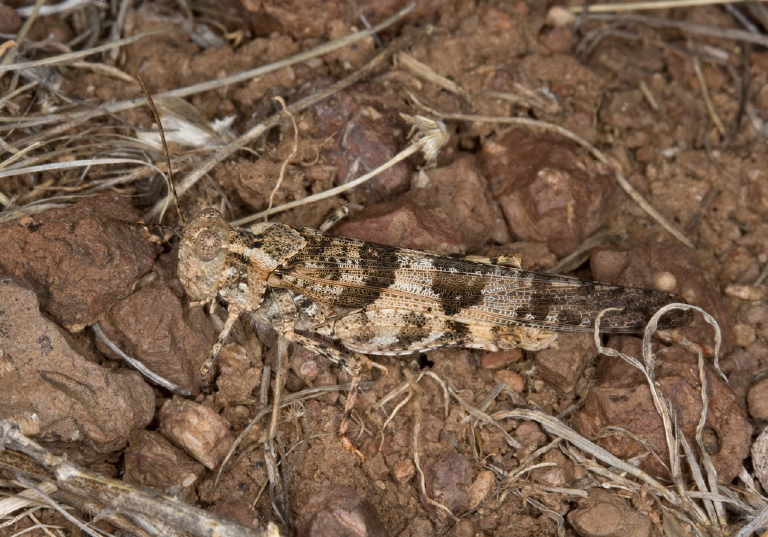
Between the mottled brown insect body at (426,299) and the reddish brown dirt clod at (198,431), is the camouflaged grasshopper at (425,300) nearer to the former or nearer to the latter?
the mottled brown insect body at (426,299)

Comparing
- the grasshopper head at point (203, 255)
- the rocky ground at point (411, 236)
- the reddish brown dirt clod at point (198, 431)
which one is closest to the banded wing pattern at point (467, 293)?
the rocky ground at point (411, 236)

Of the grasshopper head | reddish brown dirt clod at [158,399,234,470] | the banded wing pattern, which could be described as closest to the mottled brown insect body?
the banded wing pattern

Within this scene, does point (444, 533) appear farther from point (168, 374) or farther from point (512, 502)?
point (168, 374)

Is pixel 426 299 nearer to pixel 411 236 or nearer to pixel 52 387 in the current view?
pixel 411 236

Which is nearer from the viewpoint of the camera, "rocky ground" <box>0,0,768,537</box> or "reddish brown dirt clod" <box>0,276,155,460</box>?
"reddish brown dirt clod" <box>0,276,155,460</box>

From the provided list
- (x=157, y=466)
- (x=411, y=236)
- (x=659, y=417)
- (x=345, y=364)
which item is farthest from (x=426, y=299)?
(x=157, y=466)

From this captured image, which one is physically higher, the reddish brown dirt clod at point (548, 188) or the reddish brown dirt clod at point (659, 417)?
the reddish brown dirt clod at point (548, 188)

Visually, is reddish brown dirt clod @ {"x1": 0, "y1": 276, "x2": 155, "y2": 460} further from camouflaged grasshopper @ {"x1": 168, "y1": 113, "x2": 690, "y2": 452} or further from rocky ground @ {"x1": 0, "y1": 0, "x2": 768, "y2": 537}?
camouflaged grasshopper @ {"x1": 168, "y1": 113, "x2": 690, "y2": 452}
